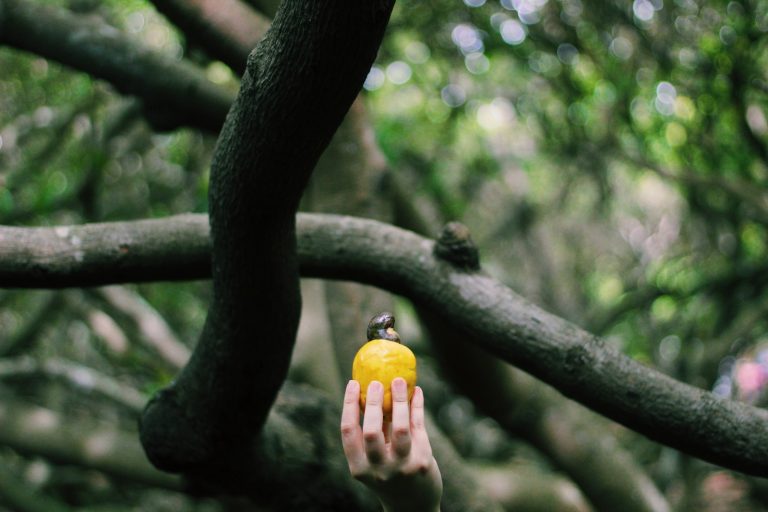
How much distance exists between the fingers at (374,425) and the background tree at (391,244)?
0.49 meters

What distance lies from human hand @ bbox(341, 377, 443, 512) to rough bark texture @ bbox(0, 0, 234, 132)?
7.77ft

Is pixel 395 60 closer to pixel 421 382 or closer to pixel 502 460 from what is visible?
pixel 421 382

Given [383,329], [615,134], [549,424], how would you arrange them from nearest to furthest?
[383,329]
[549,424]
[615,134]

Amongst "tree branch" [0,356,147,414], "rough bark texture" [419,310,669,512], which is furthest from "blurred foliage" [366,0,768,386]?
"tree branch" [0,356,147,414]

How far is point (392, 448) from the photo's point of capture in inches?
52.7

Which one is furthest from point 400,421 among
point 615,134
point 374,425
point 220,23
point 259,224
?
point 615,134

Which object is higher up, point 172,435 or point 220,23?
point 220,23

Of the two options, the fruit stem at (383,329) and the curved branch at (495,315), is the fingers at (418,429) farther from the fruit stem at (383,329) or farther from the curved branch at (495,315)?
the curved branch at (495,315)

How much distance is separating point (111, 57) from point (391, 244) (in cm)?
169

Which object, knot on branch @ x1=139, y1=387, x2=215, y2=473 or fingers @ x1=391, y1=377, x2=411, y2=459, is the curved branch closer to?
knot on branch @ x1=139, y1=387, x2=215, y2=473

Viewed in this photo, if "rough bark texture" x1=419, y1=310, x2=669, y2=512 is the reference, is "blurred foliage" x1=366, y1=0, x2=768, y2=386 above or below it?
above

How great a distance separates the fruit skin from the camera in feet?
4.50

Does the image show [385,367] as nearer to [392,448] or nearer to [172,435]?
[392,448]

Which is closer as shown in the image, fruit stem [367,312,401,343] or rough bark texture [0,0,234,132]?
fruit stem [367,312,401,343]
